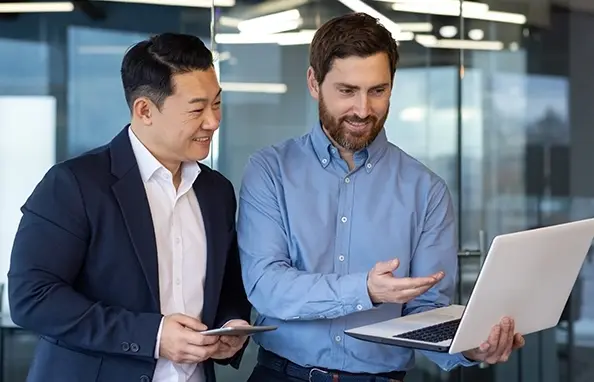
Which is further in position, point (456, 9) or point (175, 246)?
point (456, 9)

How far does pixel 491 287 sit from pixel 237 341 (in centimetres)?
60

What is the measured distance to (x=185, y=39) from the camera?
222 cm

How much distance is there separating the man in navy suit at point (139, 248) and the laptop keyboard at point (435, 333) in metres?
0.41

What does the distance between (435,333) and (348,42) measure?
0.70 metres

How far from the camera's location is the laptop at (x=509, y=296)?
1909mm

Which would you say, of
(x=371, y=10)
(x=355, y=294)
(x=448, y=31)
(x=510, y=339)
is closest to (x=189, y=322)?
(x=355, y=294)

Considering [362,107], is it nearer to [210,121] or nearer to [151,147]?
[210,121]

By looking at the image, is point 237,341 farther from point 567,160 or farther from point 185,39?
point 567,160

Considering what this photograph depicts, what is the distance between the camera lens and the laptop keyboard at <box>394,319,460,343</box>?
197 centimetres

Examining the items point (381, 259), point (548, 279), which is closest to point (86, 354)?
point (381, 259)

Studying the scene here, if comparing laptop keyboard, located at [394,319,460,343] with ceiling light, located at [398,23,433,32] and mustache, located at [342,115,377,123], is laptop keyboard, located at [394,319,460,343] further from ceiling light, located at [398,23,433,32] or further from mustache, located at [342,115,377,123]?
ceiling light, located at [398,23,433,32]

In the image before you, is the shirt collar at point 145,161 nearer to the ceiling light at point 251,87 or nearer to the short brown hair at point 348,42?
the short brown hair at point 348,42

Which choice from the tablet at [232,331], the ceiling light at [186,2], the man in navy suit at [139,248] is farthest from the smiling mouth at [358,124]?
the ceiling light at [186,2]

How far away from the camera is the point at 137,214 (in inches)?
84.0
